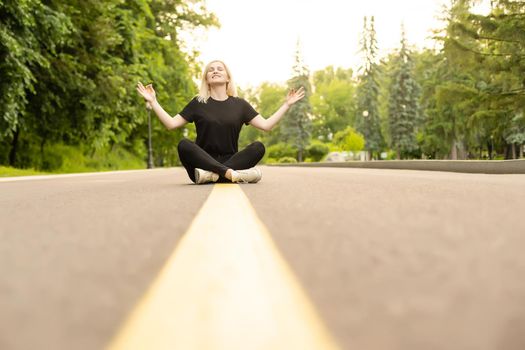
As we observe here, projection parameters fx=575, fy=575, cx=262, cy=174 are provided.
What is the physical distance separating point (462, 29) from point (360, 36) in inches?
2577

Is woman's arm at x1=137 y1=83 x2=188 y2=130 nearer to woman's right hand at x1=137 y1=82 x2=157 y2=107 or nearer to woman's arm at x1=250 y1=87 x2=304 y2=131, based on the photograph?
woman's right hand at x1=137 y1=82 x2=157 y2=107

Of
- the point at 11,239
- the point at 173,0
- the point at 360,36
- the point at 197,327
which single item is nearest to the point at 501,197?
the point at 11,239

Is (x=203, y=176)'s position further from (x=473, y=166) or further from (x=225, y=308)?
(x=473, y=166)

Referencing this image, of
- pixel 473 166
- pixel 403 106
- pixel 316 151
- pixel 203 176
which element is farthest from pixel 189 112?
pixel 316 151

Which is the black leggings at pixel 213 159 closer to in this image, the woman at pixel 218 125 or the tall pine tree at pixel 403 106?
the woman at pixel 218 125

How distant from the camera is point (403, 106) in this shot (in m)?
72.6

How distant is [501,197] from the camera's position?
4.41 m

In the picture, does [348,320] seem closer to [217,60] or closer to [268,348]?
[268,348]

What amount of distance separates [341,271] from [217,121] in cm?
618

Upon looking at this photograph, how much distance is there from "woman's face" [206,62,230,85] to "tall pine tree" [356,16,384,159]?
74.1m

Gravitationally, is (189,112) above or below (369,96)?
below

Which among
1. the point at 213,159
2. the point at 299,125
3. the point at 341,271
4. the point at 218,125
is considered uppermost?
the point at 299,125

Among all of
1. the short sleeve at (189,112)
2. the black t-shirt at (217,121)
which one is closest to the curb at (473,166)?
the black t-shirt at (217,121)

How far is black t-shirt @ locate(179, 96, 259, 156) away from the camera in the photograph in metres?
7.66
